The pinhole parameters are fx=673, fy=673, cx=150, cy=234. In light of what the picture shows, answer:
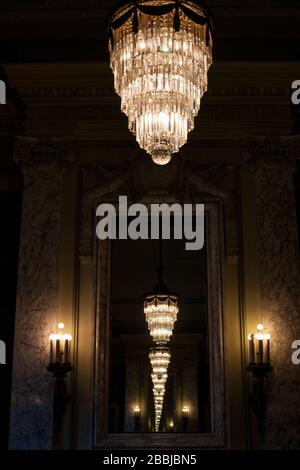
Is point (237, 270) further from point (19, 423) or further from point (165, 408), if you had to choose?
point (19, 423)

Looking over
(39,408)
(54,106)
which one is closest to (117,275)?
(39,408)

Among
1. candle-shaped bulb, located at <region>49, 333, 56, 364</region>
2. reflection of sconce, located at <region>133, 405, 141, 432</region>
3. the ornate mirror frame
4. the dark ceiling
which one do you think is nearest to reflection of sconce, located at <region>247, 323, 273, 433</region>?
the ornate mirror frame

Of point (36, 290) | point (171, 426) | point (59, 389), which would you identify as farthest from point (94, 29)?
point (171, 426)

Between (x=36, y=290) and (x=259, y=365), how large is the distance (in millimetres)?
2117

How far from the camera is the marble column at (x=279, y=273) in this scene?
5793 mm

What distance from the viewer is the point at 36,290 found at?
620 centimetres

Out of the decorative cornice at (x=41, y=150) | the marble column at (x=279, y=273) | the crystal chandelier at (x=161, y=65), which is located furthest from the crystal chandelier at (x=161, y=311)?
the crystal chandelier at (x=161, y=65)

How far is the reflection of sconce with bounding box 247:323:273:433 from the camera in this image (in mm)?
5723

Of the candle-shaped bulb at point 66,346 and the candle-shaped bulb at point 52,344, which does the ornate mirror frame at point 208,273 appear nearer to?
the candle-shaped bulb at point 66,346

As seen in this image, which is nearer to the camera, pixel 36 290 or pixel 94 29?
pixel 36 290

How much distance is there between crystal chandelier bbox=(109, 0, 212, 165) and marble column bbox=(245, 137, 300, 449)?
255 cm

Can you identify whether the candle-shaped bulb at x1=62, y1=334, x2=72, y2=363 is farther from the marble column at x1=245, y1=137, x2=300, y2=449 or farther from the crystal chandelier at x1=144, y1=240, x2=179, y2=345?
the marble column at x1=245, y1=137, x2=300, y2=449

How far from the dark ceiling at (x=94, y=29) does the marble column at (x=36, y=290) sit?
1.07 meters

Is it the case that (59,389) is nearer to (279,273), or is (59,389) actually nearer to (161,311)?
(161,311)
